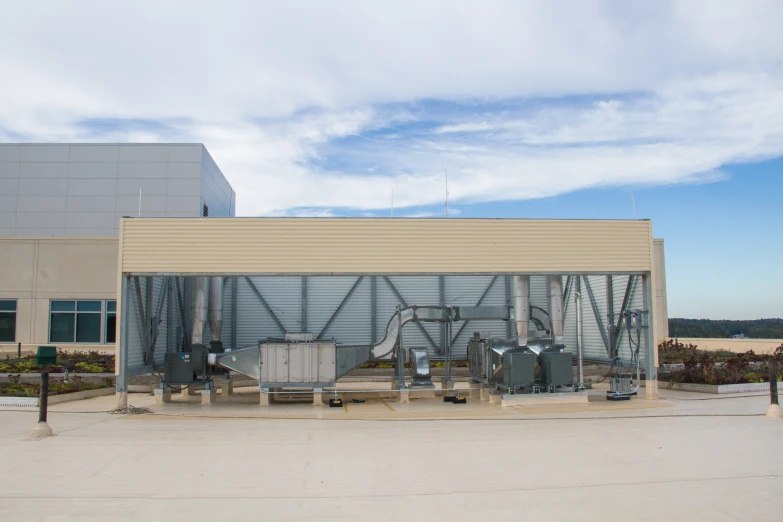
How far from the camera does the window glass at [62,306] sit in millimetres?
29375

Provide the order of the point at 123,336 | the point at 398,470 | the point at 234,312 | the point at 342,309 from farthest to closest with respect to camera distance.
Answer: the point at 342,309, the point at 234,312, the point at 123,336, the point at 398,470

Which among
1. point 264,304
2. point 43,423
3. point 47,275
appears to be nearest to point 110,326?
point 47,275

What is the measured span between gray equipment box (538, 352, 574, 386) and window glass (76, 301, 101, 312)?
816 inches

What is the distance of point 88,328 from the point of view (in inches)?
1155

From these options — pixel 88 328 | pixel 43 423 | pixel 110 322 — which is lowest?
pixel 43 423

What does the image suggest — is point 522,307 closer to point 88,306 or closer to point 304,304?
point 304,304

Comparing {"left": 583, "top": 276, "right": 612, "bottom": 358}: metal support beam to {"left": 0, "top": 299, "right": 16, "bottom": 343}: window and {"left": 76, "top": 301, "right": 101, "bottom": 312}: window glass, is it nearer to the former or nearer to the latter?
{"left": 76, "top": 301, "right": 101, "bottom": 312}: window glass

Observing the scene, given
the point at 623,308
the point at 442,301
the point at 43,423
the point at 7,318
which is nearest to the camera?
the point at 43,423

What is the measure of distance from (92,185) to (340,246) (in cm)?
2244

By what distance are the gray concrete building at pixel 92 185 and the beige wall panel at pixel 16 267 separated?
5757 millimetres

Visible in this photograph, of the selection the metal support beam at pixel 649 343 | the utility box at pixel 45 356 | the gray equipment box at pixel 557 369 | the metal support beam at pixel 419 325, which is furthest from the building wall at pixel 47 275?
the metal support beam at pixel 649 343

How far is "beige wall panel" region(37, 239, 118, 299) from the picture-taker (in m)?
29.4

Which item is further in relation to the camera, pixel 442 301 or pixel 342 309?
pixel 442 301

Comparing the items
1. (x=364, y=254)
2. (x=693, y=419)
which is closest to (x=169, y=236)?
(x=364, y=254)
